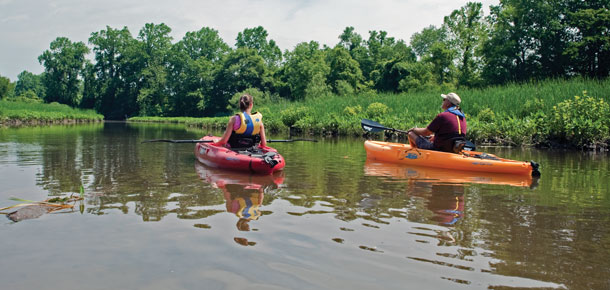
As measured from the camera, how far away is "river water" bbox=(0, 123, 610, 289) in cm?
274

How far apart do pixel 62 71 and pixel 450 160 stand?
73.2m

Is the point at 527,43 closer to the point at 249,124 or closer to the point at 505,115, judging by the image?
the point at 505,115

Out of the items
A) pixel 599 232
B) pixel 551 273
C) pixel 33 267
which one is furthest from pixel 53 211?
pixel 599 232

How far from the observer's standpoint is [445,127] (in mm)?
8219

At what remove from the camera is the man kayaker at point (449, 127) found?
8.05 meters

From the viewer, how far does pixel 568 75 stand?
3064 centimetres

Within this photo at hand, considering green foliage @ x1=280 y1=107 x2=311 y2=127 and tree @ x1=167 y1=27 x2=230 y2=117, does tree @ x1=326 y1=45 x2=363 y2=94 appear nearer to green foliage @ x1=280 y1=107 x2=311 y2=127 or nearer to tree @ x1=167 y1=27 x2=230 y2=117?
tree @ x1=167 y1=27 x2=230 y2=117

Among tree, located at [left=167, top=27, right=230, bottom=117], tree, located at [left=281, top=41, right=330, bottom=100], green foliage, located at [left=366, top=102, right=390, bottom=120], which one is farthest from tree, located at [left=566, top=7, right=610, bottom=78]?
tree, located at [left=167, top=27, right=230, bottom=117]

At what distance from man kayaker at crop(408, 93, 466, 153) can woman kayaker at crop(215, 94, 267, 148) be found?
3.29 m

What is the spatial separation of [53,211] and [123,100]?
226 feet

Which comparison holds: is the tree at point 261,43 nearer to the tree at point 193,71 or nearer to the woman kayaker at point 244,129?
the tree at point 193,71

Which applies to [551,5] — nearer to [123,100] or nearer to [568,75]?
[568,75]

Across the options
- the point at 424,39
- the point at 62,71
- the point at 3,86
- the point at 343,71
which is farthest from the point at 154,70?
the point at 424,39

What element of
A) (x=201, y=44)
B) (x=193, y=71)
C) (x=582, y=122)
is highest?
(x=201, y=44)
